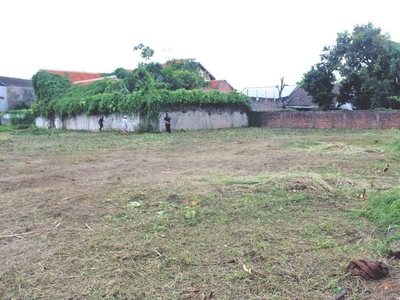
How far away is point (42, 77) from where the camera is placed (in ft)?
98.5

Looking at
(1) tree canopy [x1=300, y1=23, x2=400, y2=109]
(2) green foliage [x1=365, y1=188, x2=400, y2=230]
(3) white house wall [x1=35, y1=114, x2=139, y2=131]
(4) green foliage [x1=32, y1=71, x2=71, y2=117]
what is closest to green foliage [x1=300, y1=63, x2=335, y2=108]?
(1) tree canopy [x1=300, y1=23, x2=400, y2=109]

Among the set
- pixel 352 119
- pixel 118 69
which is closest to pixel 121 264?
pixel 352 119

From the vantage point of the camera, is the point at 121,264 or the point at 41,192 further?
the point at 41,192

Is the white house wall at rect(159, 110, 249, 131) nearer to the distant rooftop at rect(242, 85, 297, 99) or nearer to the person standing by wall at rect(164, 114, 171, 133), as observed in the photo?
the person standing by wall at rect(164, 114, 171, 133)

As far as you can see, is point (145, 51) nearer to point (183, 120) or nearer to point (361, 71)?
point (183, 120)

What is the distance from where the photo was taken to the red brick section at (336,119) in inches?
833

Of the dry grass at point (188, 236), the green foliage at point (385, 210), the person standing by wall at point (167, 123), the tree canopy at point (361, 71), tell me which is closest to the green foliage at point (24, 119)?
the person standing by wall at point (167, 123)

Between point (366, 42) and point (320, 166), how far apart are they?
19647 millimetres

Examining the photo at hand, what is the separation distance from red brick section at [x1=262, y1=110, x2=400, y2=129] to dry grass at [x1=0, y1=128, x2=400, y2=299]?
16.5m

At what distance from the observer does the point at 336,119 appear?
2303cm

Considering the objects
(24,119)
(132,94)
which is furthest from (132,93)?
(24,119)

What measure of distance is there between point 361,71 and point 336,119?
4051 millimetres

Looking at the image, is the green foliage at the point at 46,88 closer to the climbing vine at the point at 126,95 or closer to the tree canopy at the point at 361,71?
the climbing vine at the point at 126,95

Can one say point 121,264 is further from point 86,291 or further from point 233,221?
point 233,221
